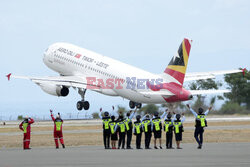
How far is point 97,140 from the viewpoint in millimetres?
41156

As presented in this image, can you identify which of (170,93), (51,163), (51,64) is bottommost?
(51,163)

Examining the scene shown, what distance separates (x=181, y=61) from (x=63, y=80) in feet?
57.4

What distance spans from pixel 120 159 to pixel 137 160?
940mm

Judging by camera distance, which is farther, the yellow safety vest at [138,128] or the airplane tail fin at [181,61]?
the airplane tail fin at [181,61]

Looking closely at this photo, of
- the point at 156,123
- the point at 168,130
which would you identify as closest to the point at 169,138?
the point at 168,130

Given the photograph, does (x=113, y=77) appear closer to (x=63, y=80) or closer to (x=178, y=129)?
(x=63, y=80)

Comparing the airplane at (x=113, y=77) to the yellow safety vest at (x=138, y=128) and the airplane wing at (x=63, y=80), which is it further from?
the yellow safety vest at (x=138, y=128)

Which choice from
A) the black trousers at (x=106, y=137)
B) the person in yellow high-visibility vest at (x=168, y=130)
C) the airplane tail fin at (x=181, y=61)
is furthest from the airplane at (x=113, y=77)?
the black trousers at (x=106, y=137)

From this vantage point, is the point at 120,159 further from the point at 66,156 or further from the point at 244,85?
the point at 244,85

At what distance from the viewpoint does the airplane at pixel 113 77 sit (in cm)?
5500

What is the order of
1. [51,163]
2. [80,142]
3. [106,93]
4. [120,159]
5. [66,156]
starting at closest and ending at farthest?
[51,163]
[120,159]
[66,156]
[80,142]
[106,93]

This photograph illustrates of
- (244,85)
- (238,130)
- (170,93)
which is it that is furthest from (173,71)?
(244,85)

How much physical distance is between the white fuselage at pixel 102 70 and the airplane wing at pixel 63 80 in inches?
27.7

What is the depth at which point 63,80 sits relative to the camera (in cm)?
6756
